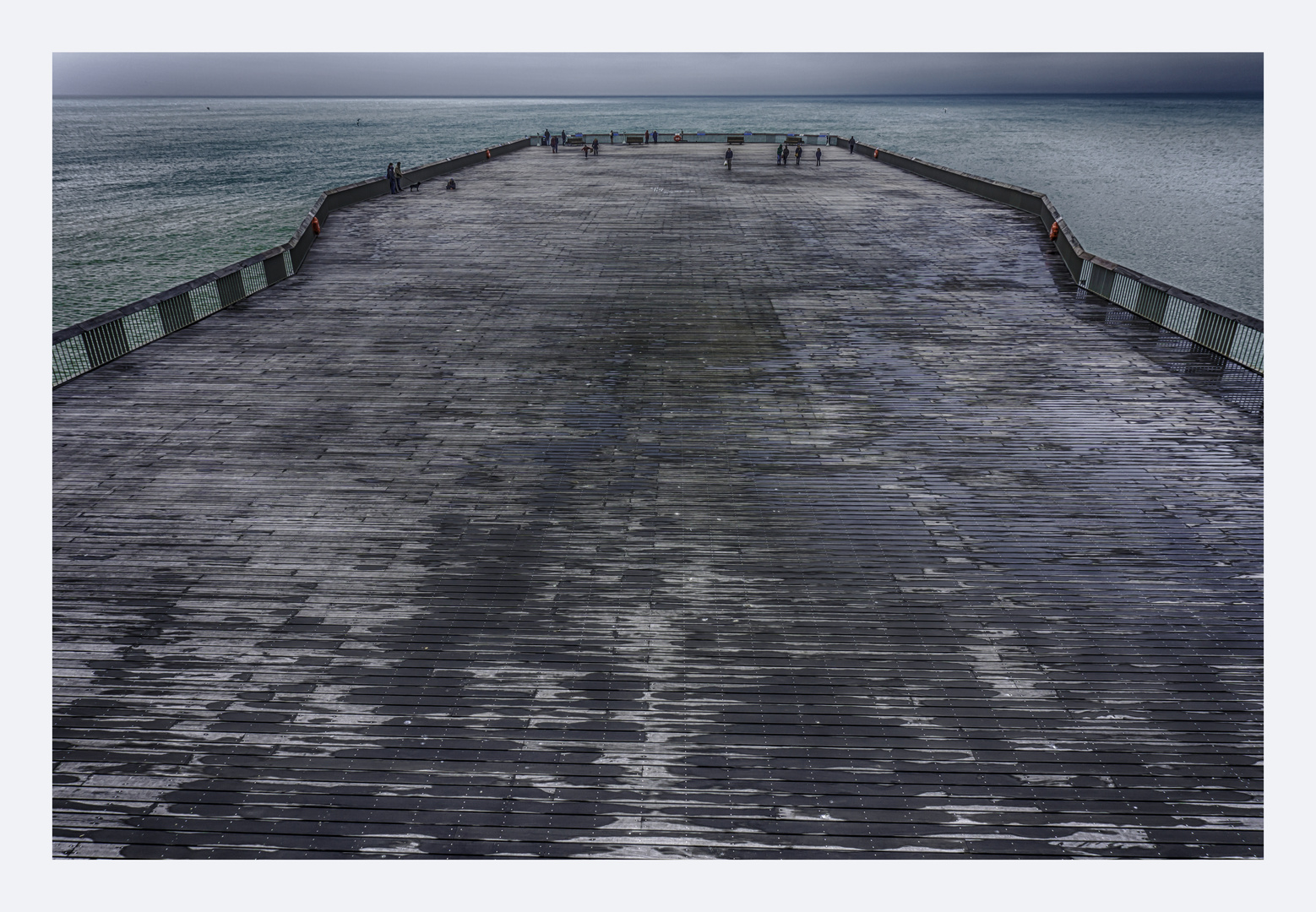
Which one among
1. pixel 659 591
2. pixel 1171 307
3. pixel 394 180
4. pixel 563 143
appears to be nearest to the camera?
pixel 659 591

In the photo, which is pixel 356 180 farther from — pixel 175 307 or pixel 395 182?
pixel 175 307

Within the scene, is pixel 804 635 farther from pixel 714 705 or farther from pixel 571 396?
pixel 571 396

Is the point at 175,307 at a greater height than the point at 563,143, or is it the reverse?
the point at 563,143

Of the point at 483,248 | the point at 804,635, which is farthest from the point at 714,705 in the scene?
the point at 483,248

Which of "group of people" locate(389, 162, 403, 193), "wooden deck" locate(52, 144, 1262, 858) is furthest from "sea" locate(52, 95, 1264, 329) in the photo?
"wooden deck" locate(52, 144, 1262, 858)

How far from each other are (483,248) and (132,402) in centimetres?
1385

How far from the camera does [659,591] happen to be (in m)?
9.15

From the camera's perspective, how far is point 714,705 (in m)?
7.48

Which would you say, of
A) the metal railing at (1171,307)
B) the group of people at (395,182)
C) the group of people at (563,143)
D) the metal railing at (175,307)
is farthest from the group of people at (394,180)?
the metal railing at (1171,307)

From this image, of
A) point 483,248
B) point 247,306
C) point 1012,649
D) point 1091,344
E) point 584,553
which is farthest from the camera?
point 483,248

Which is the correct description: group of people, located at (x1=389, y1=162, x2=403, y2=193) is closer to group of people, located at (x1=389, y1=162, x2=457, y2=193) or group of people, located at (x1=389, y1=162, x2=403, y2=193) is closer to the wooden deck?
group of people, located at (x1=389, y1=162, x2=457, y2=193)

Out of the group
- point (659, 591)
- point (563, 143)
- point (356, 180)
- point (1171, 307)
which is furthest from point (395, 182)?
point (356, 180)

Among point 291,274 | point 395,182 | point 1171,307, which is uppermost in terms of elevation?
point 395,182

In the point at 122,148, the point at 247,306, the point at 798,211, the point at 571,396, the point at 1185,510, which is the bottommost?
the point at 1185,510
